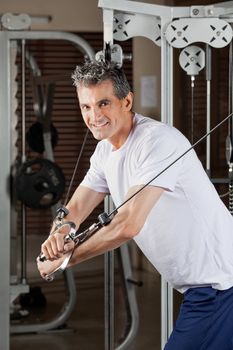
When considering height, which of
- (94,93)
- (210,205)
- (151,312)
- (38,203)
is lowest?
(151,312)

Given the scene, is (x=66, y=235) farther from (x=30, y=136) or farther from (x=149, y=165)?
(x=30, y=136)

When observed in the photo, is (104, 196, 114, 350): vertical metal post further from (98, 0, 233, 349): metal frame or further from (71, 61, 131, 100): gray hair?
(71, 61, 131, 100): gray hair

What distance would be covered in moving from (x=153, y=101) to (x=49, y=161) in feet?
7.25

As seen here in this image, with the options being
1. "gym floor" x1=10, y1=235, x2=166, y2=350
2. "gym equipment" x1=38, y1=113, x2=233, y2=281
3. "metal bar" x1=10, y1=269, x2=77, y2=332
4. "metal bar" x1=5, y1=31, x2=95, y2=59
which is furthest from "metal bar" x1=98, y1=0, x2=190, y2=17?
"metal bar" x1=10, y1=269, x2=77, y2=332

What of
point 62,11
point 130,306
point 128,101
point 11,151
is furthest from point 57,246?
point 62,11

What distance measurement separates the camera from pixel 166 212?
2248 mm

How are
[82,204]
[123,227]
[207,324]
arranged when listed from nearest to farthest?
[123,227] < [207,324] < [82,204]

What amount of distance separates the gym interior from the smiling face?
0.27 meters

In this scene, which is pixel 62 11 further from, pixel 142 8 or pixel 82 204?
pixel 82 204

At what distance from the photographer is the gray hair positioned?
2.19 meters

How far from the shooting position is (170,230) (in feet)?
7.39

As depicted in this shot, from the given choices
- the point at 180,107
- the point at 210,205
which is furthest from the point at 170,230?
the point at 180,107

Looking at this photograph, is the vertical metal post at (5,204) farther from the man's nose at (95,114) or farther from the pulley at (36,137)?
the man's nose at (95,114)

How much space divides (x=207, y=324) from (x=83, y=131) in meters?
5.68
